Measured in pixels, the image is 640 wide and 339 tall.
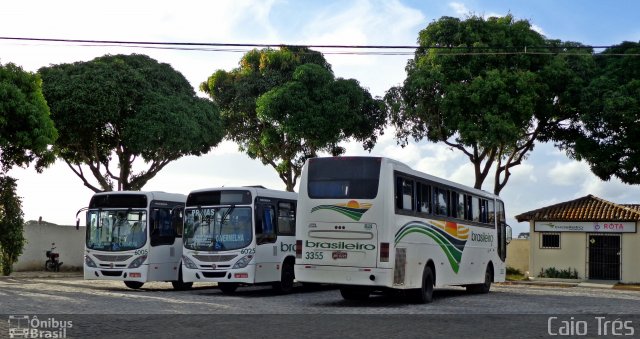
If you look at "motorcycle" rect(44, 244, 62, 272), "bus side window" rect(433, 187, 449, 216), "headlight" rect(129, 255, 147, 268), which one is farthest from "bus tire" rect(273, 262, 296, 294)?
"motorcycle" rect(44, 244, 62, 272)

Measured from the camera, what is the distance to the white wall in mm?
38197

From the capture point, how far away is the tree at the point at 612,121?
37844 mm

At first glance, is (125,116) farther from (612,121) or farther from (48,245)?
(612,121)

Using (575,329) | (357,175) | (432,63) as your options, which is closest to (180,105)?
(432,63)

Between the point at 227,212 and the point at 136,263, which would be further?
the point at 136,263

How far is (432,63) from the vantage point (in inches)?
1597

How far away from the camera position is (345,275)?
19.4m

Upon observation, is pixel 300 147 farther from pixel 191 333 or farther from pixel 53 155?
pixel 191 333

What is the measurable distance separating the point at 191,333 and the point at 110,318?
9.26 ft

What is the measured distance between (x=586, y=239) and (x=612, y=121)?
6.16m

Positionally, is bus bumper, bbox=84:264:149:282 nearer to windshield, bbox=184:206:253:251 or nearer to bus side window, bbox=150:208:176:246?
bus side window, bbox=150:208:176:246

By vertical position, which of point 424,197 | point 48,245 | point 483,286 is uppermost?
point 424,197

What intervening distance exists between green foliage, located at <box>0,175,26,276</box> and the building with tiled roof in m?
24.3

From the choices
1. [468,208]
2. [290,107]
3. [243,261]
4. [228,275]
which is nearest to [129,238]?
[228,275]
